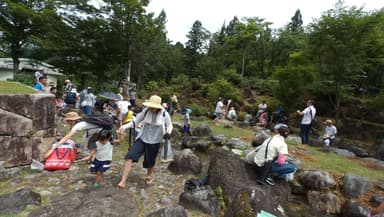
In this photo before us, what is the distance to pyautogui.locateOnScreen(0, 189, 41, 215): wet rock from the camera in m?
2.82

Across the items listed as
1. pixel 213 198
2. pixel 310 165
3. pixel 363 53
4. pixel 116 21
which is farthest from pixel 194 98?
pixel 213 198

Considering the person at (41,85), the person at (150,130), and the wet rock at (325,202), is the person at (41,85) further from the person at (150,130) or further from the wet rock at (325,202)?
the wet rock at (325,202)

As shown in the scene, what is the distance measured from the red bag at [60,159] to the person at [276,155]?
3.61 metres

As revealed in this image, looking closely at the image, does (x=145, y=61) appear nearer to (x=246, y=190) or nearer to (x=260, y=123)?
(x=260, y=123)

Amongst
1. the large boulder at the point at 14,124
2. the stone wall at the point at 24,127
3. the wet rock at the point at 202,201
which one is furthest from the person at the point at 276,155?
the large boulder at the point at 14,124

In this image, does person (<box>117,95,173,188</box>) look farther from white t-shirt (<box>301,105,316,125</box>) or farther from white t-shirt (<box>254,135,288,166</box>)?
white t-shirt (<box>301,105,316,125</box>)

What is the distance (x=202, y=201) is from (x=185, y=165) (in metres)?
1.68

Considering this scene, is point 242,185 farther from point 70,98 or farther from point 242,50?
point 242,50

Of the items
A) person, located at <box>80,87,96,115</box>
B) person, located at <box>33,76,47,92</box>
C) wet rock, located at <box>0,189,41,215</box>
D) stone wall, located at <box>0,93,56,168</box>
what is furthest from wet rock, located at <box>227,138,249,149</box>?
person, located at <box>33,76,47,92</box>

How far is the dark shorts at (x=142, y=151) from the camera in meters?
3.73

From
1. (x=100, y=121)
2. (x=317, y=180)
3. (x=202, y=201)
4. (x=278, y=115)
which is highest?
(x=100, y=121)

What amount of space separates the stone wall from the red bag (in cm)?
28

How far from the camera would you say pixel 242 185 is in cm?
379

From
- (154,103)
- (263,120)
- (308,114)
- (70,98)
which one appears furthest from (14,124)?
(263,120)
